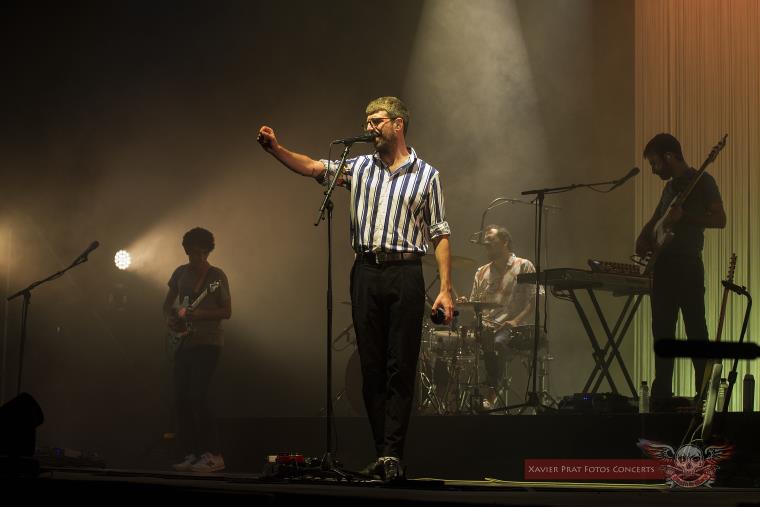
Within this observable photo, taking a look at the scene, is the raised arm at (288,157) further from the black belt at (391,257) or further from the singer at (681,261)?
the singer at (681,261)

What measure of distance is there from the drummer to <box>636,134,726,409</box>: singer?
6.24 feet

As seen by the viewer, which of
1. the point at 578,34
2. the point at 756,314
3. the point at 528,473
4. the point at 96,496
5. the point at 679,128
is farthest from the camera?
the point at 578,34

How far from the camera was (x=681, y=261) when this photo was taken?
255 inches

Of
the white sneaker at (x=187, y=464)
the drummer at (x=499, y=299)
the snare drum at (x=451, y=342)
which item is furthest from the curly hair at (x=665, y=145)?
the white sneaker at (x=187, y=464)

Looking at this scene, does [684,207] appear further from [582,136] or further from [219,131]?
[219,131]

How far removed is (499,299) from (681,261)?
2.61 m

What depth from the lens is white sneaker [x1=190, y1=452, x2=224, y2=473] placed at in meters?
6.84

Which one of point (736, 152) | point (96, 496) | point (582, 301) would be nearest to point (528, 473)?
point (96, 496)

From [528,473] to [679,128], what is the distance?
444cm

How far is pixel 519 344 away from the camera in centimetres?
817

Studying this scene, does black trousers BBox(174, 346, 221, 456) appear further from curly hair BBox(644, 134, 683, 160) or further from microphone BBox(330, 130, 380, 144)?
curly hair BBox(644, 134, 683, 160)

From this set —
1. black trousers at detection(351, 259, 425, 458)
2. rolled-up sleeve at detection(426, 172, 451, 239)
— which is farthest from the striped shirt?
black trousers at detection(351, 259, 425, 458)

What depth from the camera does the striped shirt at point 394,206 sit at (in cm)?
445

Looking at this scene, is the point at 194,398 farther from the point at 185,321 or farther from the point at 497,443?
the point at 497,443
